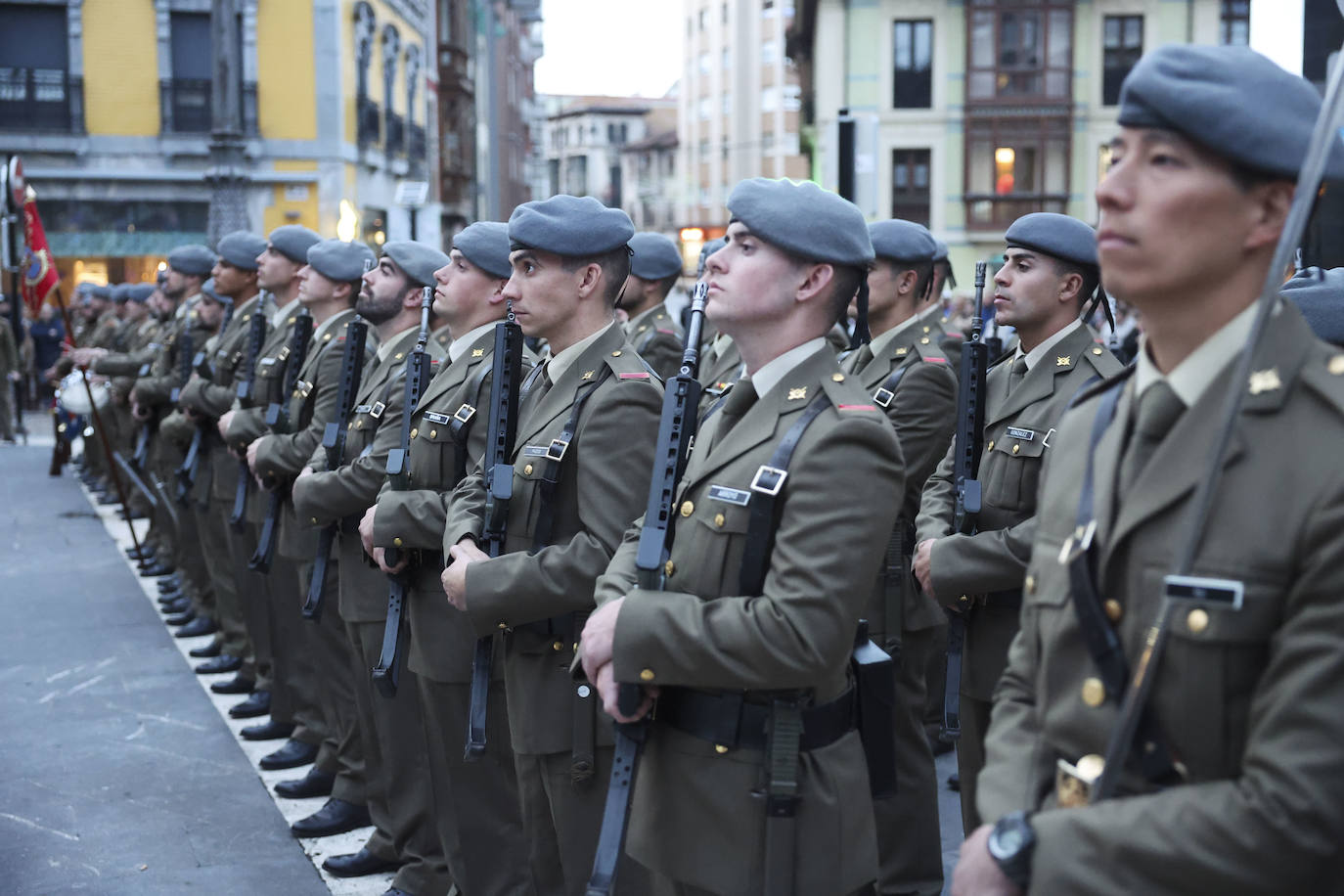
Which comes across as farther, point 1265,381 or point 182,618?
point 182,618

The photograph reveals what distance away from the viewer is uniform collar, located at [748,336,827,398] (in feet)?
10.1

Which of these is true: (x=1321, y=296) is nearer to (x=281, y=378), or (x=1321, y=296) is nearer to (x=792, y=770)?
(x=792, y=770)

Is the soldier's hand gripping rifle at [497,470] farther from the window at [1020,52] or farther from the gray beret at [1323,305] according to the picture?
the window at [1020,52]

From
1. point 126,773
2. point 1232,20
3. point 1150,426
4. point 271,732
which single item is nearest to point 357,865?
point 126,773

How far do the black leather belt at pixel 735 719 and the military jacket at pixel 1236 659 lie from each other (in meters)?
0.97

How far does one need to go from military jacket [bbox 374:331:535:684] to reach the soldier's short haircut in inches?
22.6

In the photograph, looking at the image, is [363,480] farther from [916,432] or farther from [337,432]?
[916,432]

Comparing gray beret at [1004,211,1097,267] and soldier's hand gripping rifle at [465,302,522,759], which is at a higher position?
gray beret at [1004,211,1097,267]

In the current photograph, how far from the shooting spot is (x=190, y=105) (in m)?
29.0

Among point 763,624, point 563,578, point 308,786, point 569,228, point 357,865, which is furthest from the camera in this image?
point 308,786

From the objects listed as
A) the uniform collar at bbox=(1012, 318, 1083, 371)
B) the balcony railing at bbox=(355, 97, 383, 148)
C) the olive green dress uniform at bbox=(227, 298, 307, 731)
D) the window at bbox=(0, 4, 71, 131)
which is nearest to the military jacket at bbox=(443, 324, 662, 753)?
the uniform collar at bbox=(1012, 318, 1083, 371)

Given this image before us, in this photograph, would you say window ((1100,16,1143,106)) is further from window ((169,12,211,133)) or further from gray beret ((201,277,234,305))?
gray beret ((201,277,234,305))

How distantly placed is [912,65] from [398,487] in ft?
117

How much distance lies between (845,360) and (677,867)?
3.26 meters
